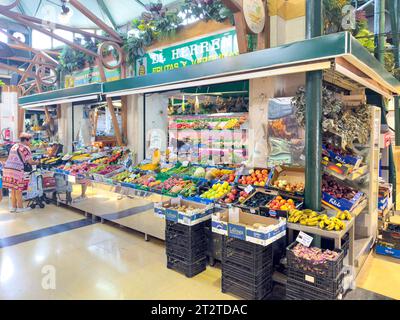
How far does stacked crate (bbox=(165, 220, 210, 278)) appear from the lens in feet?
11.8

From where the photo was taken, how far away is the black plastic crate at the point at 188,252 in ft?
11.9

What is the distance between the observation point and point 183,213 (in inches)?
141

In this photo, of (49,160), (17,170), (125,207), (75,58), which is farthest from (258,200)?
(75,58)

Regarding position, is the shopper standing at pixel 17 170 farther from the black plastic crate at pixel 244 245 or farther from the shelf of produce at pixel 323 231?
→ the shelf of produce at pixel 323 231

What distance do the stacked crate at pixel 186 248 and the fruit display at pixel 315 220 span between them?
1.17 m

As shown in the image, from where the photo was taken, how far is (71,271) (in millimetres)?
3717

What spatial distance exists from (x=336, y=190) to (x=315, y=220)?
0.92 metres

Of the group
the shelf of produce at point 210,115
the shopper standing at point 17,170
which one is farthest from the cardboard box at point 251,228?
the shopper standing at point 17,170

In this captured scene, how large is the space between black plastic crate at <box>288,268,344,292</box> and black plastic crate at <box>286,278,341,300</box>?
0.03m

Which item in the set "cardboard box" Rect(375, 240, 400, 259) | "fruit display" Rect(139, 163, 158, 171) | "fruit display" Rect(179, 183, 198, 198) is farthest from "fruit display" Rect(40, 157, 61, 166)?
"cardboard box" Rect(375, 240, 400, 259)

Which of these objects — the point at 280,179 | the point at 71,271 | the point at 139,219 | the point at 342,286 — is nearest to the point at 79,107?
the point at 139,219

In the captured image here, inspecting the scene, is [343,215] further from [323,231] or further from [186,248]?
[186,248]
